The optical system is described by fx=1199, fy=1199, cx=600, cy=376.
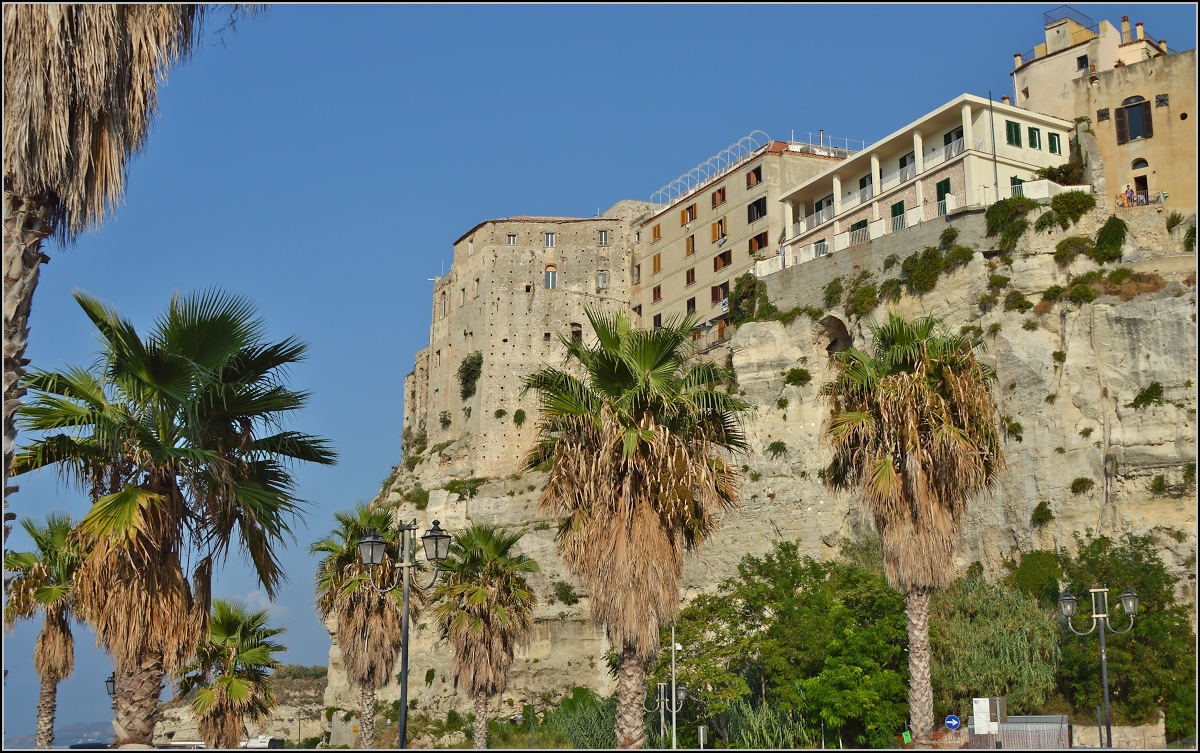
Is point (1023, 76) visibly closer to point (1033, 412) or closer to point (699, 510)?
point (1033, 412)

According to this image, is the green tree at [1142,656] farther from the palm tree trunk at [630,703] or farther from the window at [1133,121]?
the palm tree trunk at [630,703]

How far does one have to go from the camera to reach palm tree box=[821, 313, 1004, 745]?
70.0 ft

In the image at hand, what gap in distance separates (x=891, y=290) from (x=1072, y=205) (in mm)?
7808

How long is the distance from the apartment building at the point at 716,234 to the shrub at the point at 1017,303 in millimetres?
16215

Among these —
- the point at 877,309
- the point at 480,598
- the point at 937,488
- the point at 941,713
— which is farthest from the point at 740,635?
the point at 937,488

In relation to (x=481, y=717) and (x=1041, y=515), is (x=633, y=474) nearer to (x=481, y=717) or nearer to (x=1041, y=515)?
A: (x=481, y=717)

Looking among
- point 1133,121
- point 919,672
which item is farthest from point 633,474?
point 1133,121

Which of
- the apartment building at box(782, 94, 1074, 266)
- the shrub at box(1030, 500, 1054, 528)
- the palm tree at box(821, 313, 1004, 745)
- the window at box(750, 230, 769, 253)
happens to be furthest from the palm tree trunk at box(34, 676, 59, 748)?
the window at box(750, 230, 769, 253)

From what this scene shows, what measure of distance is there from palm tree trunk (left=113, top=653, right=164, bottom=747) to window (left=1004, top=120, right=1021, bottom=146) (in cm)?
4496

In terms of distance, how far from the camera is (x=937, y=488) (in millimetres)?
21625

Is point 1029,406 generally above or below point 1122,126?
below

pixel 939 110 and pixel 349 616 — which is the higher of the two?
pixel 939 110

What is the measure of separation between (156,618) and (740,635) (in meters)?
29.4

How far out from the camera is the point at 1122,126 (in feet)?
165
